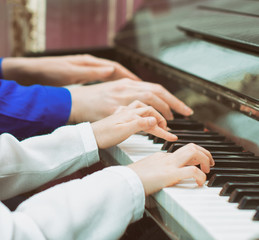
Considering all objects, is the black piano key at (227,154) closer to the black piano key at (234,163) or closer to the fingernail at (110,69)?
the black piano key at (234,163)

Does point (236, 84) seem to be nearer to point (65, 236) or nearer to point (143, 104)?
point (143, 104)

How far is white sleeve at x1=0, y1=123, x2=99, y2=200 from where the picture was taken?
0.93 m

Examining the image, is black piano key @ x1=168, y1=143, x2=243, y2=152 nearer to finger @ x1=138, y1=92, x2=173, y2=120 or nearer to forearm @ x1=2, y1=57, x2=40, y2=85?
finger @ x1=138, y1=92, x2=173, y2=120

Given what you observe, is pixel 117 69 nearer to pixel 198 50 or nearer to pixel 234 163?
pixel 198 50

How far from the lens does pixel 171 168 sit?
0.84m

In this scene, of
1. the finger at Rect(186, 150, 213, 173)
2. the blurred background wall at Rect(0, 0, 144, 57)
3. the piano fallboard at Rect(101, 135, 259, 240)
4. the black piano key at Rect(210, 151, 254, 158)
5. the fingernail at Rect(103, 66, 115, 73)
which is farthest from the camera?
the blurred background wall at Rect(0, 0, 144, 57)

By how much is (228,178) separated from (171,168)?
0.12m

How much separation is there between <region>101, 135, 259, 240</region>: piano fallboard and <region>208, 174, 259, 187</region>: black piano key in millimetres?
17

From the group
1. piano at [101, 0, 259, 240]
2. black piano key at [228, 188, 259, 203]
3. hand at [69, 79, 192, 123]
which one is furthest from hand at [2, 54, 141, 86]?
black piano key at [228, 188, 259, 203]

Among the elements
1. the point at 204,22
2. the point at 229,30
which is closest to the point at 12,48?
the point at 204,22

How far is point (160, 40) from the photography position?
164cm

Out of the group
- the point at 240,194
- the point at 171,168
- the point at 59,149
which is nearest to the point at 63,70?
the point at 59,149

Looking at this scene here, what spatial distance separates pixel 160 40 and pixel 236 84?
0.58m

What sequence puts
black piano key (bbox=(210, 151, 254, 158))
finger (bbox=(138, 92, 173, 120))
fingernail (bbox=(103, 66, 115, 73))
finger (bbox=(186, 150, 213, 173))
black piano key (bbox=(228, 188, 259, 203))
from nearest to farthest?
black piano key (bbox=(228, 188, 259, 203)) → finger (bbox=(186, 150, 213, 173)) → black piano key (bbox=(210, 151, 254, 158)) → finger (bbox=(138, 92, 173, 120)) → fingernail (bbox=(103, 66, 115, 73))
